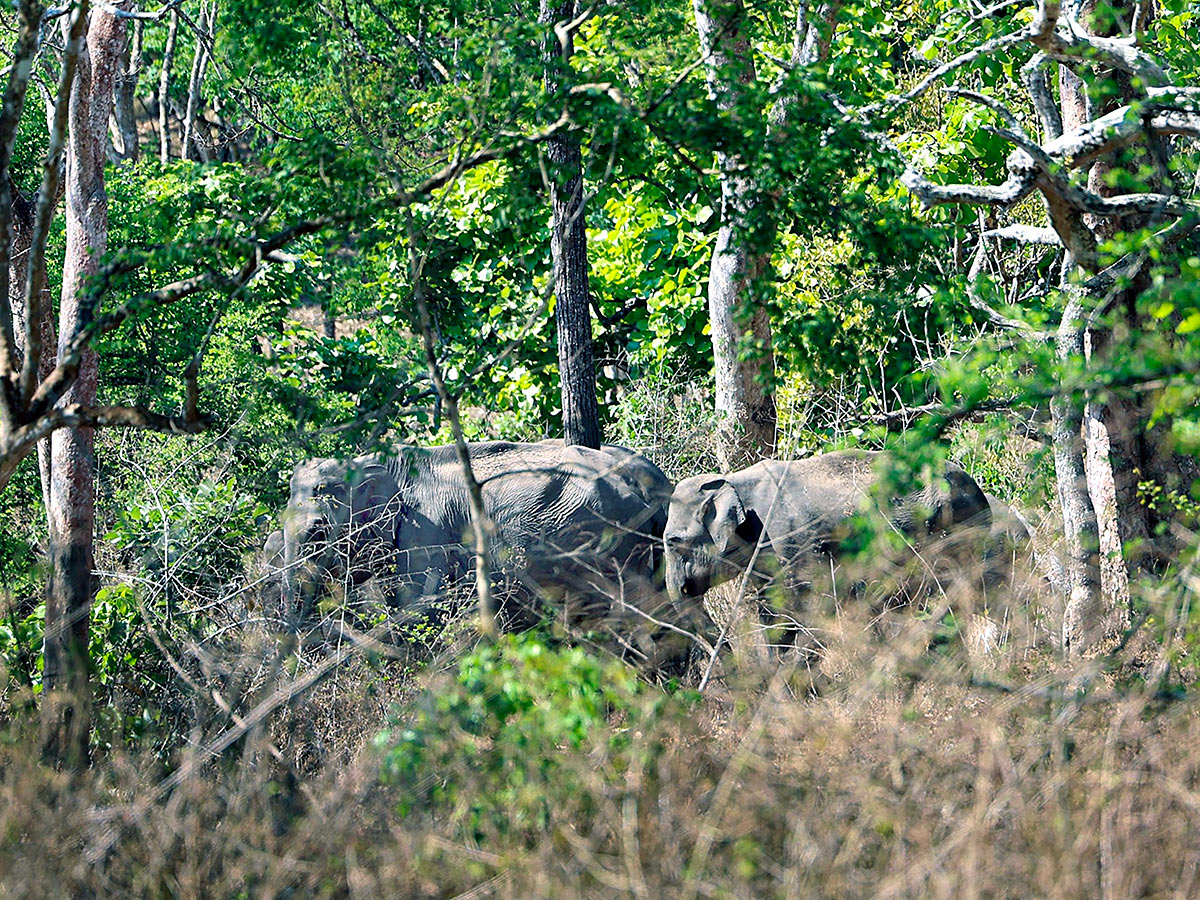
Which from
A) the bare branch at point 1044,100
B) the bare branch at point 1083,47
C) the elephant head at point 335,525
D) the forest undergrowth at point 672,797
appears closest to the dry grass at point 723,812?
the forest undergrowth at point 672,797

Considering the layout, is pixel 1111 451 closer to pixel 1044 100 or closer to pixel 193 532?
pixel 1044 100

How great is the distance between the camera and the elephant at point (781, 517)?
10.2 m

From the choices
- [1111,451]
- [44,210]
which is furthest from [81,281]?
[1111,451]

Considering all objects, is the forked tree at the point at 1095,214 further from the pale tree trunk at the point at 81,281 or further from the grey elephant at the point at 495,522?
the pale tree trunk at the point at 81,281

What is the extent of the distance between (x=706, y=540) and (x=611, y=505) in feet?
2.54

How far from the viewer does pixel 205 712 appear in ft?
24.8

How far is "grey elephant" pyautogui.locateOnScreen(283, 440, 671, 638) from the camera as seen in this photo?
988 cm

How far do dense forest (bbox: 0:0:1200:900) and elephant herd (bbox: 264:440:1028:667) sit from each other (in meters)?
0.05

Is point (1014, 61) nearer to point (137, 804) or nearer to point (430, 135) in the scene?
point (430, 135)

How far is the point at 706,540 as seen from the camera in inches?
402

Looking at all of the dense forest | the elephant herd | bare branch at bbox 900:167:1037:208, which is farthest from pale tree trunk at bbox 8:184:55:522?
bare branch at bbox 900:167:1037:208

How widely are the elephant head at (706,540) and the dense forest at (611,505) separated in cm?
4

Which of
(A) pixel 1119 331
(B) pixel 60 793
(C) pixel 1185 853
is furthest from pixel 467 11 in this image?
(C) pixel 1185 853

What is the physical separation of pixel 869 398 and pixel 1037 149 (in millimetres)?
5825
